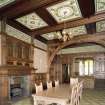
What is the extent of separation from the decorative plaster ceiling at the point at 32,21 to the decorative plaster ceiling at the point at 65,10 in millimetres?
645

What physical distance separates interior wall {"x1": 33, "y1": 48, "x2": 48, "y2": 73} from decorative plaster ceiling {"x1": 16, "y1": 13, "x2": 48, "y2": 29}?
186 centimetres

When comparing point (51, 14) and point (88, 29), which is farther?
point (88, 29)

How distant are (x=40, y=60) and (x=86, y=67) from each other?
430cm

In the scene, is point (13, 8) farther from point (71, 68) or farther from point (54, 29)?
point (71, 68)

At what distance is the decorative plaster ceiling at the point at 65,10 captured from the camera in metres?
4.49

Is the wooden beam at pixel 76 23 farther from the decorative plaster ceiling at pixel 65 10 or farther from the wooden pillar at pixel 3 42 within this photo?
the wooden pillar at pixel 3 42

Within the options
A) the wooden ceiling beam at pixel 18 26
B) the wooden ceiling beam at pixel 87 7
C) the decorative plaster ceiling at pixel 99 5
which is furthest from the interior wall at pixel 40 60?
the decorative plaster ceiling at pixel 99 5

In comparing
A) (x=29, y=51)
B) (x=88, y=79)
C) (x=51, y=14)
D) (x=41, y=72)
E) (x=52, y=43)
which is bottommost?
(x=88, y=79)

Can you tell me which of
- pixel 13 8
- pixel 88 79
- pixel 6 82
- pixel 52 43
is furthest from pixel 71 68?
pixel 13 8

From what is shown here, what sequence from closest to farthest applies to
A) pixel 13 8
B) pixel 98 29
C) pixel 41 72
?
pixel 13 8 < pixel 98 29 < pixel 41 72

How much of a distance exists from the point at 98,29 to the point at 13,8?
4185mm

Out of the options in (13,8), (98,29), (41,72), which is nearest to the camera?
(13,8)

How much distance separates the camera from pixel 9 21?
5.59 m

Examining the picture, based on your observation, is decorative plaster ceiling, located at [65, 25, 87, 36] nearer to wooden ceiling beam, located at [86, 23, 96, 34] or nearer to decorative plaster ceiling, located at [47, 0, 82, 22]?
wooden ceiling beam, located at [86, 23, 96, 34]
